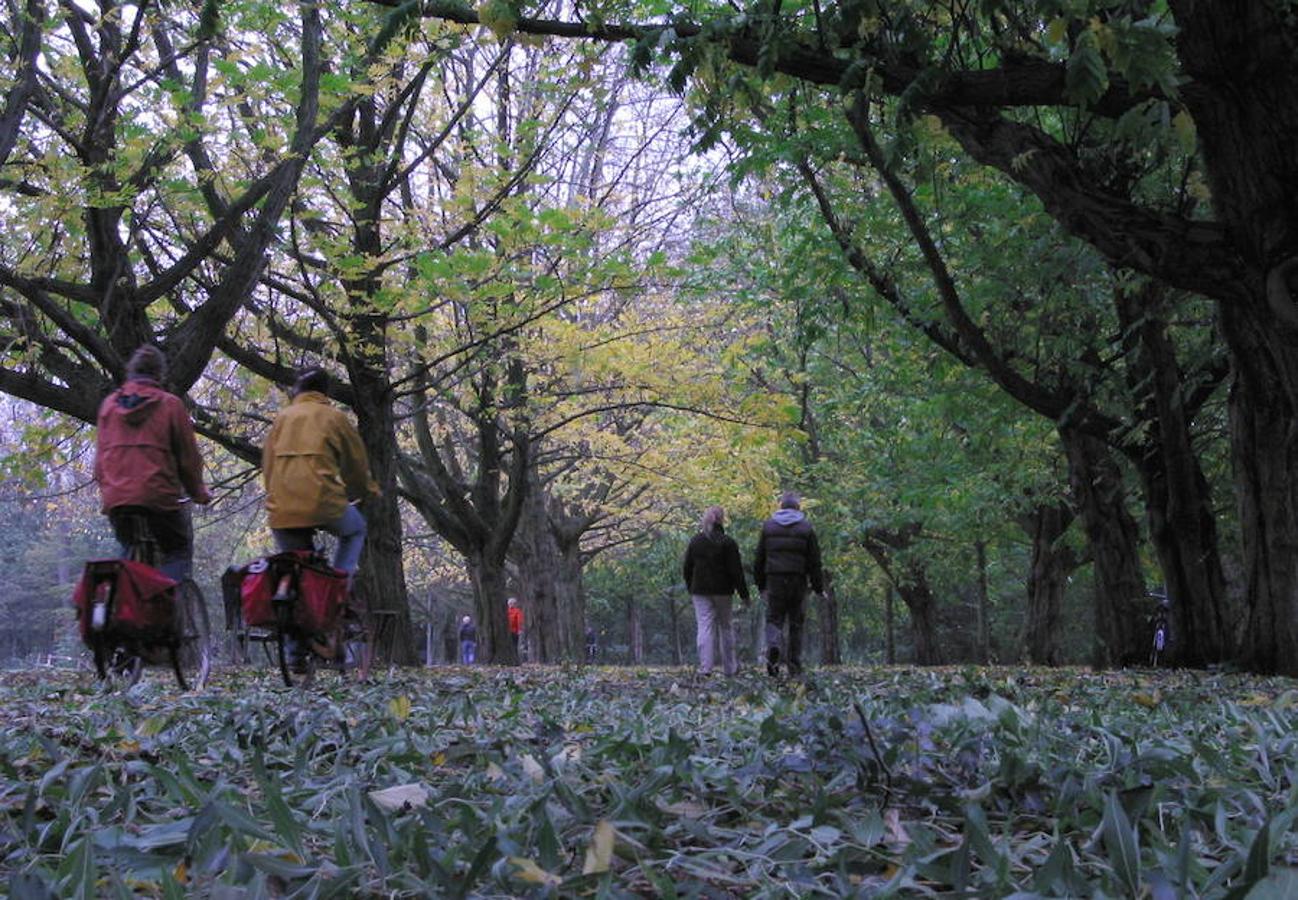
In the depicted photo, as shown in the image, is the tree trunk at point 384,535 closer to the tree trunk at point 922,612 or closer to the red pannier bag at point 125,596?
the red pannier bag at point 125,596

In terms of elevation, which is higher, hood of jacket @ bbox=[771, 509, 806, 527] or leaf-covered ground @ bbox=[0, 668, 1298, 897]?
hood of jacket @ bbox=[771, 509, 806, 527]

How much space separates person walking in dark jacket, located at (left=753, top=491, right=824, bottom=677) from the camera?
12.4 meters

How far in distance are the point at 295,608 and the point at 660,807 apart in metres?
6.07

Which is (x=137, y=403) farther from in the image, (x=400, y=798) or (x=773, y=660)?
(x=773, y=660)

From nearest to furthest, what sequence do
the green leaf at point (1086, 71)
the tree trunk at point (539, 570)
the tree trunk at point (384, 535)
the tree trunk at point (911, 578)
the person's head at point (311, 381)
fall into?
the green leaf at point (1086, 71) < the person's head at point (311, 381) < the tree trunk at point (384, 535) < the tree trunk at point (539, 570) < the tree trunk at point (911, 578)

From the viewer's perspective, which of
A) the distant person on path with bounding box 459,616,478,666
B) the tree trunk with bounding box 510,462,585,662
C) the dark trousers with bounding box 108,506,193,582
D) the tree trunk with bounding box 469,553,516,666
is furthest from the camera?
the distant person on path with bounding box 459,616,478,666

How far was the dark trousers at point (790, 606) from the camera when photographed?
40.5 ft

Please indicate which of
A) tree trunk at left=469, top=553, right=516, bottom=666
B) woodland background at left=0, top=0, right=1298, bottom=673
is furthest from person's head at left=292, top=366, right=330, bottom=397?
tree trunk at left=469, top=553, right=516, bottom=666

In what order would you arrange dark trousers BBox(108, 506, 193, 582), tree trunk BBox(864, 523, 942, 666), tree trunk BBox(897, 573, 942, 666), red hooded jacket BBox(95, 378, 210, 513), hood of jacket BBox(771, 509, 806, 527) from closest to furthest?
1. red hooded jacket BBox(95, 378, 210, 513)
2. dark trousers BBox(108, 506, 193, 582)
3. hood of jacket BBox(771, 509, 806, 527)
4. tree trunk BBox(864, 523, 942, 666)
5. tree trunk BBox(897, 573, 942, 666)

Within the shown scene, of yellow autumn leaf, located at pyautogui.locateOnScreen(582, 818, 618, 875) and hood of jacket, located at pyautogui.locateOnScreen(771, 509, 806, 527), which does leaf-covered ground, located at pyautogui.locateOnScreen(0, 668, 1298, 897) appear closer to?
yellow autumn leaf, located at pyautogui.locateOnScreen(582, 818, 618, 875)

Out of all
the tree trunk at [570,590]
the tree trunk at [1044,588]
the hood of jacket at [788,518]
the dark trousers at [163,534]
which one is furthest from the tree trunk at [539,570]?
the dark trousers at [163,534]

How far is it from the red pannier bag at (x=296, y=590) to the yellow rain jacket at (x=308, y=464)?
27cm

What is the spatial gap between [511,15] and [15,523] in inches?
2635

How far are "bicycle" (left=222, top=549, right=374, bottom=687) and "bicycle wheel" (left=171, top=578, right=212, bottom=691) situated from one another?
0.26 metres
